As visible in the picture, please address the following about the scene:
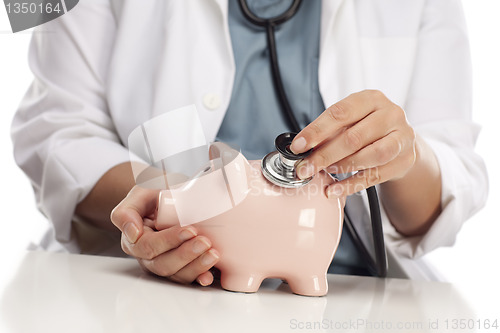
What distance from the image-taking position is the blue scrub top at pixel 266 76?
2.43ft

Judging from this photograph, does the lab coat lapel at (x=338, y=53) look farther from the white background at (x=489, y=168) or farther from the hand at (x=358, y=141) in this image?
the white background at (x=489, y=168)

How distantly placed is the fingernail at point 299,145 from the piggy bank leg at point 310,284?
0.41 feet

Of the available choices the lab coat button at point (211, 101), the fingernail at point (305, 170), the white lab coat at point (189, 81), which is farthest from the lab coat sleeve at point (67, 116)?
the fingernail at point (305, 170)

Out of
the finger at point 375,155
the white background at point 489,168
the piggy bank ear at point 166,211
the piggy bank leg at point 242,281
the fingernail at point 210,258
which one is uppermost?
the finger at point 375,155

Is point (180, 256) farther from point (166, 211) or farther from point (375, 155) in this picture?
point (375, 155)

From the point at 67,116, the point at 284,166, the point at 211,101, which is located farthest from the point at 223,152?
the point at 67,116

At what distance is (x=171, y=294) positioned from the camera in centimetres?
46

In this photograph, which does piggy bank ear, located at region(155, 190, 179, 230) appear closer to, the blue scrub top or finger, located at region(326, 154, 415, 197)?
finger, located at region(326, 154, 415, 197)

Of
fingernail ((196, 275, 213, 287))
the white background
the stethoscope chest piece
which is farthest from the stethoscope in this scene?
the white background

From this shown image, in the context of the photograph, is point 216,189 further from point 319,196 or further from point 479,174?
point 479,174

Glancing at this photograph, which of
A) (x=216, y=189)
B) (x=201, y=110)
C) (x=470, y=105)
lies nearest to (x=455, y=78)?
(x=470, y=105)

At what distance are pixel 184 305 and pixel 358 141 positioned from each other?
199mm

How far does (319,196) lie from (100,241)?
43cm

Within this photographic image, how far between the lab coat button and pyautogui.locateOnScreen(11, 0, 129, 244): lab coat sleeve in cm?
13
